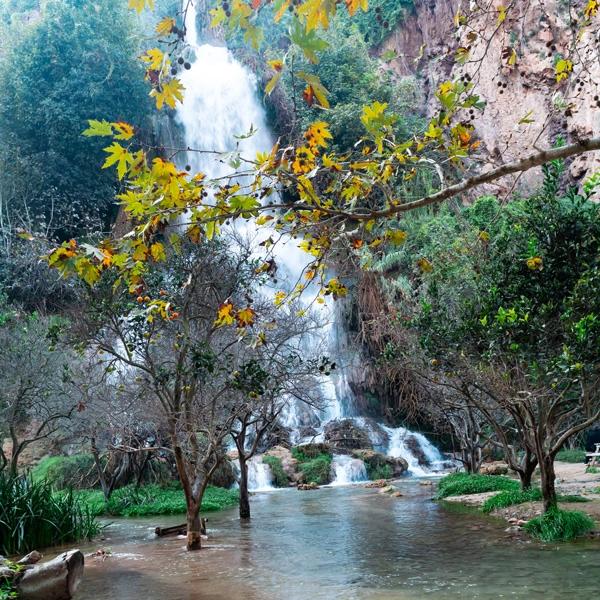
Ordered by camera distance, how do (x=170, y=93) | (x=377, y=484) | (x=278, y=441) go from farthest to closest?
(x=278, y=441), (x=377, y=484), (x=170, y=93)

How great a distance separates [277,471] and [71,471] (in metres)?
6.41

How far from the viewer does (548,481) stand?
33.8 ft

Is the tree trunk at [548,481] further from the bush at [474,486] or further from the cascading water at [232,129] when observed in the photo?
the cascading water at [232,129]

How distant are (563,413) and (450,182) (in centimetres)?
784

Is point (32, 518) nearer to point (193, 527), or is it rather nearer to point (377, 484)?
point (193, 527)

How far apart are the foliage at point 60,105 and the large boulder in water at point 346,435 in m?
12.3

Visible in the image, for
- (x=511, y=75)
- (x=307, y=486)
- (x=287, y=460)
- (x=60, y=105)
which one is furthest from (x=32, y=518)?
(x=511, y=75)

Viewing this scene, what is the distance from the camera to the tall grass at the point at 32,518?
9.70 meters

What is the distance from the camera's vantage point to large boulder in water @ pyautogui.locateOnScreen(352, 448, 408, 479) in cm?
2136

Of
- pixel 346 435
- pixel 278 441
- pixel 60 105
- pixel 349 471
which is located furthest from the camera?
pixel 60 105

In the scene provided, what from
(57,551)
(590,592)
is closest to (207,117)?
(57,551)

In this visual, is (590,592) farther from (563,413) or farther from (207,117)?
(207,117)

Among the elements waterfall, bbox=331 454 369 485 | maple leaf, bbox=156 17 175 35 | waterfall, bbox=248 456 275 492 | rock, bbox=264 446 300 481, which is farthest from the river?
waterfall, bbox=331 454 369 485

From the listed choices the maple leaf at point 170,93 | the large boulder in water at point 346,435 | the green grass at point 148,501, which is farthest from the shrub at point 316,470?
the maple leaf at point 170,93
